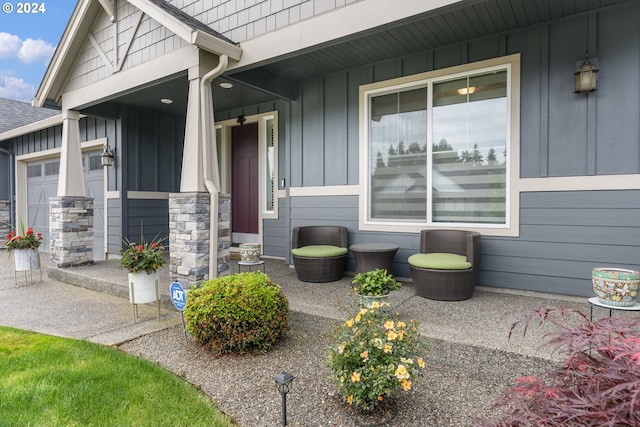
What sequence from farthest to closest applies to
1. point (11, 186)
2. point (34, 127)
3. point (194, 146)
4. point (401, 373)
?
point (11, 186)
point (34, 127)
point (194, 146)
point (401, 373)

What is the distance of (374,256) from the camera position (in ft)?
14.0

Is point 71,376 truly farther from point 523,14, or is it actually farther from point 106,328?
point 523,14

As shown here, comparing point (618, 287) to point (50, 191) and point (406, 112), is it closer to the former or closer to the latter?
point (406, 112)

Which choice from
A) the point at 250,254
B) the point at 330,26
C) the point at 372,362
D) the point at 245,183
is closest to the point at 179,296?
the point at 250,254

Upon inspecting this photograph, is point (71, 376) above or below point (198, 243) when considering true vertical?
below

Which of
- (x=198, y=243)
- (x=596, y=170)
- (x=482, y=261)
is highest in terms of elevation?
(x=596, y=170)

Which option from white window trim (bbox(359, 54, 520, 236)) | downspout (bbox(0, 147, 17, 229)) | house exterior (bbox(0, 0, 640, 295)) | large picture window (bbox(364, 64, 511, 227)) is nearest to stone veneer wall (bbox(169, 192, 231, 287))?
house exterior (bbox(0, 0, 640, 295))

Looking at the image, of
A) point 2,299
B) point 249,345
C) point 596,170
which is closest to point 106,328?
point 249,345

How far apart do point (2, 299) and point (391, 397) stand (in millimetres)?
4981

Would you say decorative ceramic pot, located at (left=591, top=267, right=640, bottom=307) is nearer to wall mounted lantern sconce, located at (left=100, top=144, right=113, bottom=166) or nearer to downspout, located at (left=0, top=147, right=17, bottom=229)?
wall mounted lantern sconce, located at (left=100, top=144, right=113, bottom=166)

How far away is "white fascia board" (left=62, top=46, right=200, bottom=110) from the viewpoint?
4030 mm

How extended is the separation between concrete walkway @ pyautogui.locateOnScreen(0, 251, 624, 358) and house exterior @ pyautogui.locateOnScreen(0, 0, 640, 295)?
57 centimetres

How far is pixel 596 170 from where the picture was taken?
3527 millimetres

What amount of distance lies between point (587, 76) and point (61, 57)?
667cm
